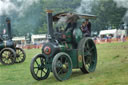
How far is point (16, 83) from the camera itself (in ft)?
19.7

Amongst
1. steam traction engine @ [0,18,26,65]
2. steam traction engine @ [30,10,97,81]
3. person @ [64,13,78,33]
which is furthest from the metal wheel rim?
person @ [64,13,78,33]

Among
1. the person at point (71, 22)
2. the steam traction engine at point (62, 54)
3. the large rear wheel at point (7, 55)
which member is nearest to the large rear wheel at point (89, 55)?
the steam traction engine at point (62, 54)

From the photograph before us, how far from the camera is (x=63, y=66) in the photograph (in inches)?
237

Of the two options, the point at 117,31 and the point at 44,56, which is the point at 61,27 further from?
the point at 117,31

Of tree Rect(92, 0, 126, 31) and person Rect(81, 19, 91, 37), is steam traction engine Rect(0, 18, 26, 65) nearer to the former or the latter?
person Rect(81, 19, 91, 37)

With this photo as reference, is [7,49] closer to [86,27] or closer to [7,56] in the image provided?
[7,56]

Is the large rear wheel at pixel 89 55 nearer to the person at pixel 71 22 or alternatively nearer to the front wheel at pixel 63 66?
the person at pixel 71 22

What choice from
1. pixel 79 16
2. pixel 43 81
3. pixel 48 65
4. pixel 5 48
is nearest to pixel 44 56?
pixel 48 65

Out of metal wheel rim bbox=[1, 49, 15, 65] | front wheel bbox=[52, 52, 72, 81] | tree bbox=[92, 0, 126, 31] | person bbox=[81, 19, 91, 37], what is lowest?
metal wheel rim bbox=[1, 49, 15, 65]

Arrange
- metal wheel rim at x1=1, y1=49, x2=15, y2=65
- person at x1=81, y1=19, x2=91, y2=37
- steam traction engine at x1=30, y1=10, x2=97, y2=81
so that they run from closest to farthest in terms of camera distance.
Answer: steam traction engine at x1=30, y1=10, x2=97, y2=81 → person at x1=81, y1=19, x2=91, y2=37 → metal wheel rim at x1=1, y1=49, x2=15, y2=65

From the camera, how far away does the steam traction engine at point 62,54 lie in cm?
587

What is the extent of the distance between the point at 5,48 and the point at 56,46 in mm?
5047

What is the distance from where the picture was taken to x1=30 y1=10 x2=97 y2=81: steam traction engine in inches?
231

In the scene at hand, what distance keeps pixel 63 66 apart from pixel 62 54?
0.40 meters
